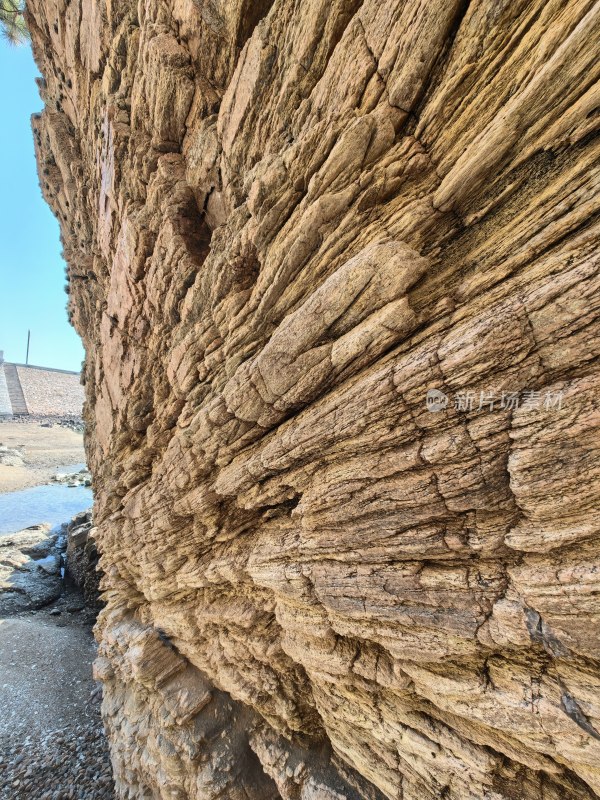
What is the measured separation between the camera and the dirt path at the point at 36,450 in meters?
62.3

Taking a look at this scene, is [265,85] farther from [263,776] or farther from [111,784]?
[111,784]

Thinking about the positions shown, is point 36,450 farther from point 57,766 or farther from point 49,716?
point 57,766

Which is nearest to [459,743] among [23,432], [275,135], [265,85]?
[275,135]

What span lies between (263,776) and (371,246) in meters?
17.7

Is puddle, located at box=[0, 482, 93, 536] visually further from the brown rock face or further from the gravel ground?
the brown rock face

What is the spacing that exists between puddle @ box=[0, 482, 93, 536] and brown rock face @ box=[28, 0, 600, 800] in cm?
4851

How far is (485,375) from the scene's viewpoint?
544 centimetres

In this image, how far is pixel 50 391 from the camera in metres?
102

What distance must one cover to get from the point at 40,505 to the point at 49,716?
47.0m

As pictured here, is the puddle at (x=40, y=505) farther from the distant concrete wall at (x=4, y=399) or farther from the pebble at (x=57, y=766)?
the distant concrete wall at (x=4, y=399)

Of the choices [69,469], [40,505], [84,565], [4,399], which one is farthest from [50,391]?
[84,565]

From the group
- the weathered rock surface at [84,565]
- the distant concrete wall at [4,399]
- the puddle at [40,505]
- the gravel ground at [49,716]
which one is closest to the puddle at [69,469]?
the puddle at [40,505]

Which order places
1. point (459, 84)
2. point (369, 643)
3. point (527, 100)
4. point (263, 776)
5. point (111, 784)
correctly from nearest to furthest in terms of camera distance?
point (527, 100), point (459, 84), point (369, 643), point (263, 776), point (111, 784)

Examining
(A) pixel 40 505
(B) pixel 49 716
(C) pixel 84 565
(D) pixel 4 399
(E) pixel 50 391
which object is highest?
(E) pixel 50 391
